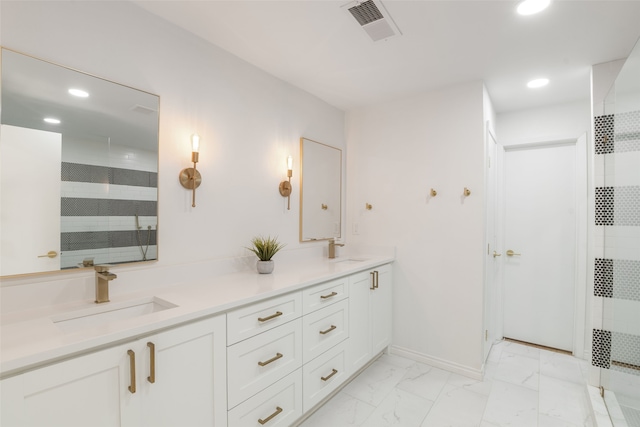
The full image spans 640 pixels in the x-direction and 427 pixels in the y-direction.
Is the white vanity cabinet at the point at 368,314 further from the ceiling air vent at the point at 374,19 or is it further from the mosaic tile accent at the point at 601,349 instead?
the ceiling air vent at the point at 374,19

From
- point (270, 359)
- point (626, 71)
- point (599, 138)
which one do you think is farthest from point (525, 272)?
point (270, 359)

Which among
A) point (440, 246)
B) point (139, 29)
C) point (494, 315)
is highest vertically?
point (139, 29)

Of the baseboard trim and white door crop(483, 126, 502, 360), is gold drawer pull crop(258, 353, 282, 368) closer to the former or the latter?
the baseboard trim

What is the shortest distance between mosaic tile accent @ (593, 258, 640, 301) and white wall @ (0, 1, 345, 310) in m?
2.31

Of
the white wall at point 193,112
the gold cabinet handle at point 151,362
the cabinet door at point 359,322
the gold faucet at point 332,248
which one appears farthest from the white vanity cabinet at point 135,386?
the gold faucet at point 332,248

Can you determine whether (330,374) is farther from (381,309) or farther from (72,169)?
(72,169)

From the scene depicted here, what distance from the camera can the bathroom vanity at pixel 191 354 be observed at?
972 mm

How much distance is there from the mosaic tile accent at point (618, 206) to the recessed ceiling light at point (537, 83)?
100 centimetres

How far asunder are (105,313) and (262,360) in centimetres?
79

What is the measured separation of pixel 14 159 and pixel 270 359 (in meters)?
1.49

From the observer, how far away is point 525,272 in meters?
3.28

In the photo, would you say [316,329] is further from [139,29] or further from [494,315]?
[494,315]

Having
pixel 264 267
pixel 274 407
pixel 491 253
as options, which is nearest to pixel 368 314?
pixel 264 267

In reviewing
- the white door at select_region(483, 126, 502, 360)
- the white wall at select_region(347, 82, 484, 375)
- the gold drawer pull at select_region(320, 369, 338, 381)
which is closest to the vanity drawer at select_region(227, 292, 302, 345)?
the gold drawer pull at select_region(320, 369, 338, 381)
